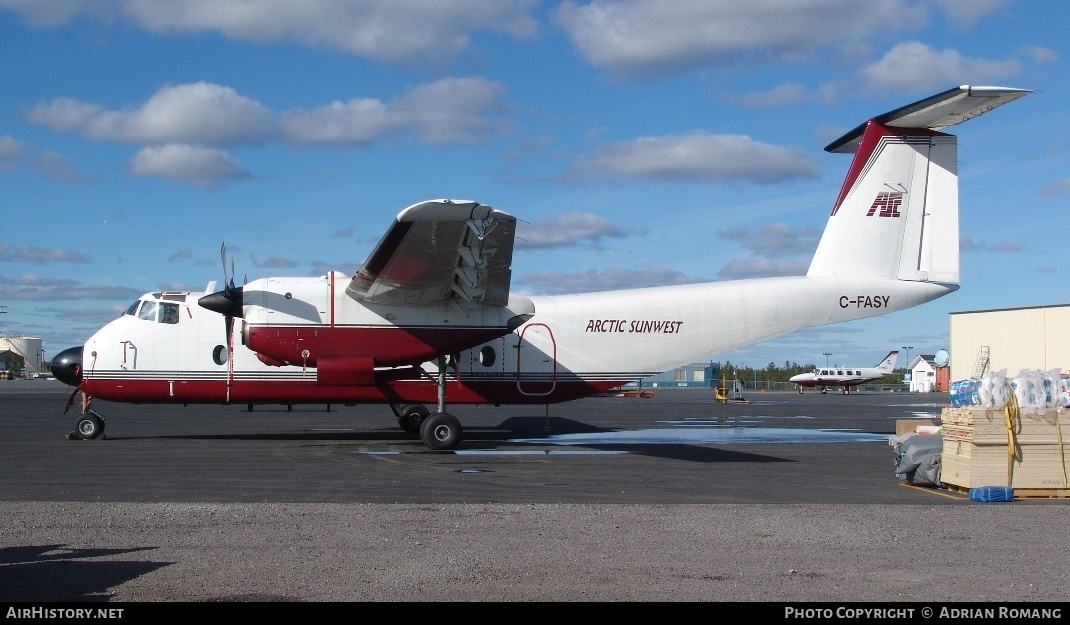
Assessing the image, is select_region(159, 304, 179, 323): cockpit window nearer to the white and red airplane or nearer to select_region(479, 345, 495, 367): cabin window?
the white and red airplane

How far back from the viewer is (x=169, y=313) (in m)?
18.0

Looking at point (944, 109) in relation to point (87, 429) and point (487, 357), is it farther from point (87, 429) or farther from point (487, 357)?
point (87, 429)

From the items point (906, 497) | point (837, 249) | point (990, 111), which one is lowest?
point (906, 497)

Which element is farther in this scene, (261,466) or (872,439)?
(872,439)

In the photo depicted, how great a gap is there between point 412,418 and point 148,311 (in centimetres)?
584

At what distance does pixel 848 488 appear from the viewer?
11562 millimetres

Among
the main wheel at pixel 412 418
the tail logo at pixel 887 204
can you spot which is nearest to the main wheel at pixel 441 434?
the main wheel at pixel 412 418

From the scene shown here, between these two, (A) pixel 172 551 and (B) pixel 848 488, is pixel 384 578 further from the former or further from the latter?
(B) pixel 848 488

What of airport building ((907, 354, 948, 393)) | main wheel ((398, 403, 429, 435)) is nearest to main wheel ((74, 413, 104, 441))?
main wheel ((398, 403, 429, 435))

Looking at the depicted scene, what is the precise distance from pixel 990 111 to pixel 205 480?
13833 millimetres

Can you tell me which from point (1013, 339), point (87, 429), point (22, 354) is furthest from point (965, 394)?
point (22, 354)

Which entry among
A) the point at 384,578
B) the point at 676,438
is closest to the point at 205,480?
the point at 384,578

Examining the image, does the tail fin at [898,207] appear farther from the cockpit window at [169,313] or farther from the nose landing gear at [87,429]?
the nose landing gear at [87,429]
